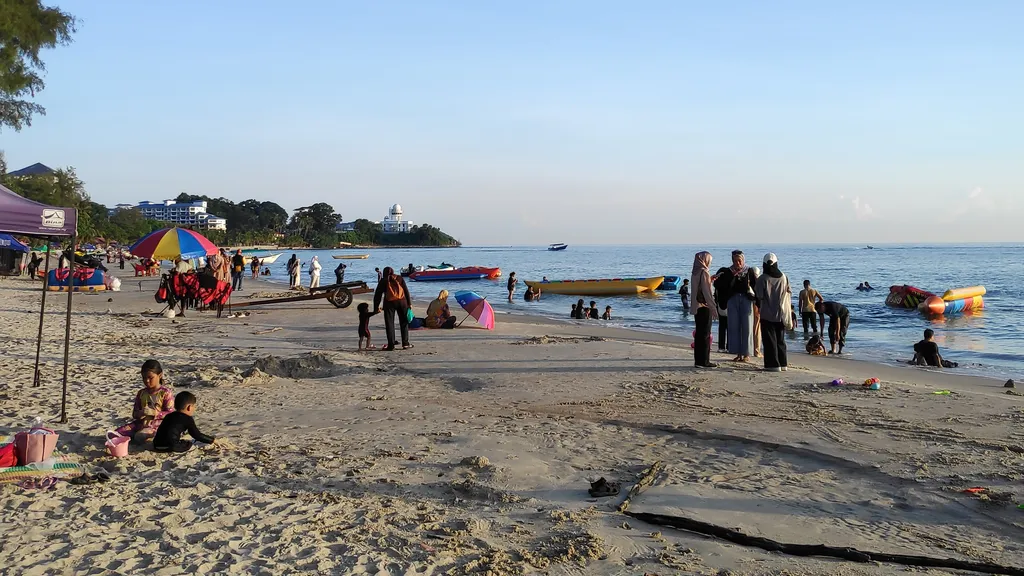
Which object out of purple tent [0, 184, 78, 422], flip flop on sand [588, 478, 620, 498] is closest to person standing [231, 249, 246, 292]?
purple tent [0, 184, 78, 422]

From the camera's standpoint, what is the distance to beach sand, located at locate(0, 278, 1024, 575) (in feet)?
13.7

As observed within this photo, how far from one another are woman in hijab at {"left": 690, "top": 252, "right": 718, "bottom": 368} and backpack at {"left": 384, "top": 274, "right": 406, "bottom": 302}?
16.4 feet

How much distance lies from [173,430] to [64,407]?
1.73 metres

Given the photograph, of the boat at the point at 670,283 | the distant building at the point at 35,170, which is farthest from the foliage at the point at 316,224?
the boat at the point at 670,283

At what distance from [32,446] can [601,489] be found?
4233mm

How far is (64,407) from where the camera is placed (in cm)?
704

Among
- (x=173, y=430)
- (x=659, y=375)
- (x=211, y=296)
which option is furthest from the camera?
(x=211, y=296)

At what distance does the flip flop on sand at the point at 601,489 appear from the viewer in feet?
17.0

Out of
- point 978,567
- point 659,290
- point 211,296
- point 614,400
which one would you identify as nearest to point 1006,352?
point 614,400

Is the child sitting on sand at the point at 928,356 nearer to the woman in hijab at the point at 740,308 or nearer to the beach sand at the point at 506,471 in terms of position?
the beach sand at the point at 506,471

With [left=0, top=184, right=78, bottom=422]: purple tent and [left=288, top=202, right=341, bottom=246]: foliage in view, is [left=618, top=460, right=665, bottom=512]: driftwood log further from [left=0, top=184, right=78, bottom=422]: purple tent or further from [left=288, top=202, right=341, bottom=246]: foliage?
[left=288, top=202, right=341, bottom=246]: foliage

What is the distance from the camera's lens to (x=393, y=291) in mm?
12492

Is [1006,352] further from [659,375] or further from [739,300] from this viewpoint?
[659,375]

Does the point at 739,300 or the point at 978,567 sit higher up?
the point at 739,300
